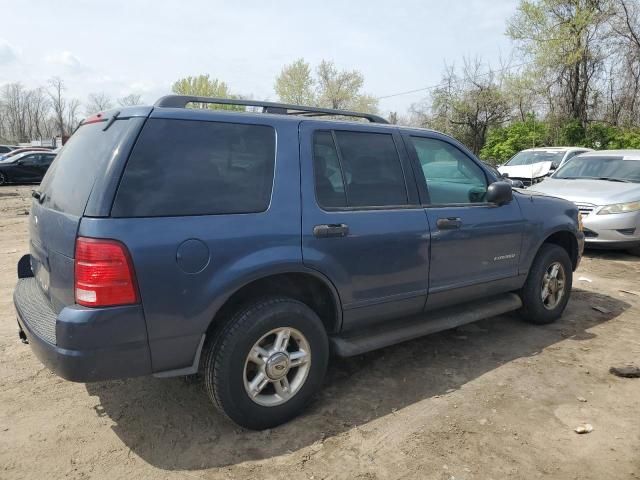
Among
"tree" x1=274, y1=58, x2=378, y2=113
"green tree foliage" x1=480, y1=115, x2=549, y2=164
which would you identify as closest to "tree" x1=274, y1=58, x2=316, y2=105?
"tree" x1=274, y1=58, x2=378, y2=113

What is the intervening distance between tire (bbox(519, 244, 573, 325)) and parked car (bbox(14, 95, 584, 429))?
0.93 m

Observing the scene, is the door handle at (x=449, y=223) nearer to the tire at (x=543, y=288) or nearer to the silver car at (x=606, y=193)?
the tire at (x=543, y=288)

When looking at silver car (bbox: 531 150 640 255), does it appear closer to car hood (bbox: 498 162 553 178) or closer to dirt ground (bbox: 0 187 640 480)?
car hood (bbox: 498 162 553 178)

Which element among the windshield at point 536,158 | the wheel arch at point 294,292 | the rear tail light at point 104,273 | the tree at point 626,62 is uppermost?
the tree at point 626,62

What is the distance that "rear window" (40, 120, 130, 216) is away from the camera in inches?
105

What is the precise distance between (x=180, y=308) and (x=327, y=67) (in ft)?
190

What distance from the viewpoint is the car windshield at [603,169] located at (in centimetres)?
864

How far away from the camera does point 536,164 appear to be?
12984mm

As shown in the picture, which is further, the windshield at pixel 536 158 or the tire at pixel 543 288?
the windshield at pixel 536 158

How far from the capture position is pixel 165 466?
271cm

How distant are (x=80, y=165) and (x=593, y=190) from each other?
794 centimetres

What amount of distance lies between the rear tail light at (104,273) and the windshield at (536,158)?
42.2ft

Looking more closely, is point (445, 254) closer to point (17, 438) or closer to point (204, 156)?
point (204, 156)

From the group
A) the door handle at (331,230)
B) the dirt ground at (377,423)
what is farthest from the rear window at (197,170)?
the dirt ground at (377,423)
